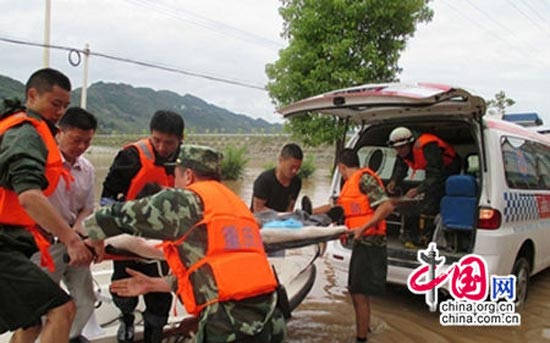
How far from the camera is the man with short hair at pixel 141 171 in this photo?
10.9 feet

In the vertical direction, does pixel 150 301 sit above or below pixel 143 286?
below

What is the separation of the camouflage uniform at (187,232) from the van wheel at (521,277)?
3.49 m

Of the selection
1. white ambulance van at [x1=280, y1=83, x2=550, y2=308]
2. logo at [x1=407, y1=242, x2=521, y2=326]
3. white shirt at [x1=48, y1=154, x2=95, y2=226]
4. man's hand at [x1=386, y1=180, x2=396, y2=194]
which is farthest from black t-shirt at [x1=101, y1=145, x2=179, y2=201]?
man's hand at [x1=386, y1=180, x2=396, y2=194]

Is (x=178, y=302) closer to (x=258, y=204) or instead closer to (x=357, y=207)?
(x=258, y=204)

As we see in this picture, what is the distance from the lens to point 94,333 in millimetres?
3328

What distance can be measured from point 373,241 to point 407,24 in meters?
7.57

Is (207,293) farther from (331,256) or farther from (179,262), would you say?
(331,256)

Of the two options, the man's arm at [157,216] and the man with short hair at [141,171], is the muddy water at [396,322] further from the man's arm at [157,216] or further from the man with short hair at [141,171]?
the man's arm at [157,216]

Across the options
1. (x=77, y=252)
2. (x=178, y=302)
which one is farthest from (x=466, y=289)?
(x=77, y=252)

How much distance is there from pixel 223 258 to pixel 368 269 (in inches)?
84.2

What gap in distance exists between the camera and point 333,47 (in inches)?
385

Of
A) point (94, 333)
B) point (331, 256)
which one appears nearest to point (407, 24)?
point (331, 256)

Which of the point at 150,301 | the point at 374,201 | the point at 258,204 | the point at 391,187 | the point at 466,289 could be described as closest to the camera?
the point at 150,301

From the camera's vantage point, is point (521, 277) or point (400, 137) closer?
point (521, 277)
